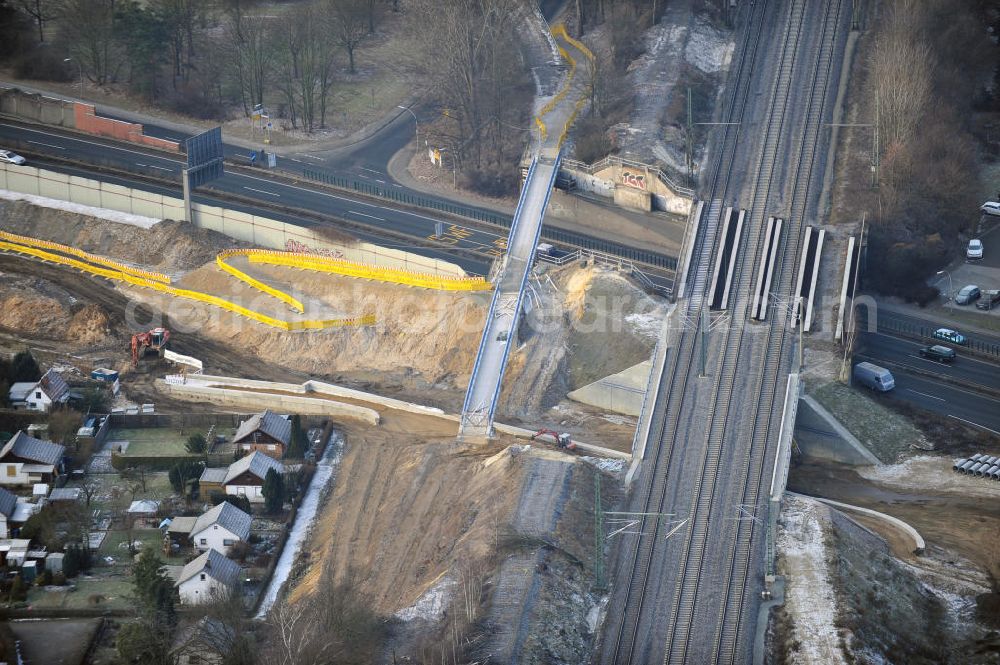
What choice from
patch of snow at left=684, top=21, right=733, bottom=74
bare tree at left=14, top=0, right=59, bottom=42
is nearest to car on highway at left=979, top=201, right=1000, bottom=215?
patch of snow at left=684, top=21, right=733, bottom=74

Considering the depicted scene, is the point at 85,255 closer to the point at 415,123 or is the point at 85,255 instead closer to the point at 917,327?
the point at 415,123

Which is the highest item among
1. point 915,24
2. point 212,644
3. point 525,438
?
point 915,24

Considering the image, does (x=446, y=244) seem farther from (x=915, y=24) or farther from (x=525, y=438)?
(x=915, y=24)

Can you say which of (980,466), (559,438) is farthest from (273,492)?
(980,466)

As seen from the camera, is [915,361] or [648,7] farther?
[648,7]

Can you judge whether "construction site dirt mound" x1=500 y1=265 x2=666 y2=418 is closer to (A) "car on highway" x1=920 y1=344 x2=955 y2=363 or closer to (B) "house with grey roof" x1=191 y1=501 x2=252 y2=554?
(A) "car on highway" x1=920 y1=344 x2=955 y2=363

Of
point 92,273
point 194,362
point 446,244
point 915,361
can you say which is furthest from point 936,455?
point 92,273

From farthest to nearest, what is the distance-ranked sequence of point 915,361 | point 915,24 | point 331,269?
point 915,24
point 331,269
point 915,361

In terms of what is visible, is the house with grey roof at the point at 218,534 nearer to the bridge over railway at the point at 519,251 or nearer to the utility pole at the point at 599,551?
the bridge over railway at the point at 519,251
